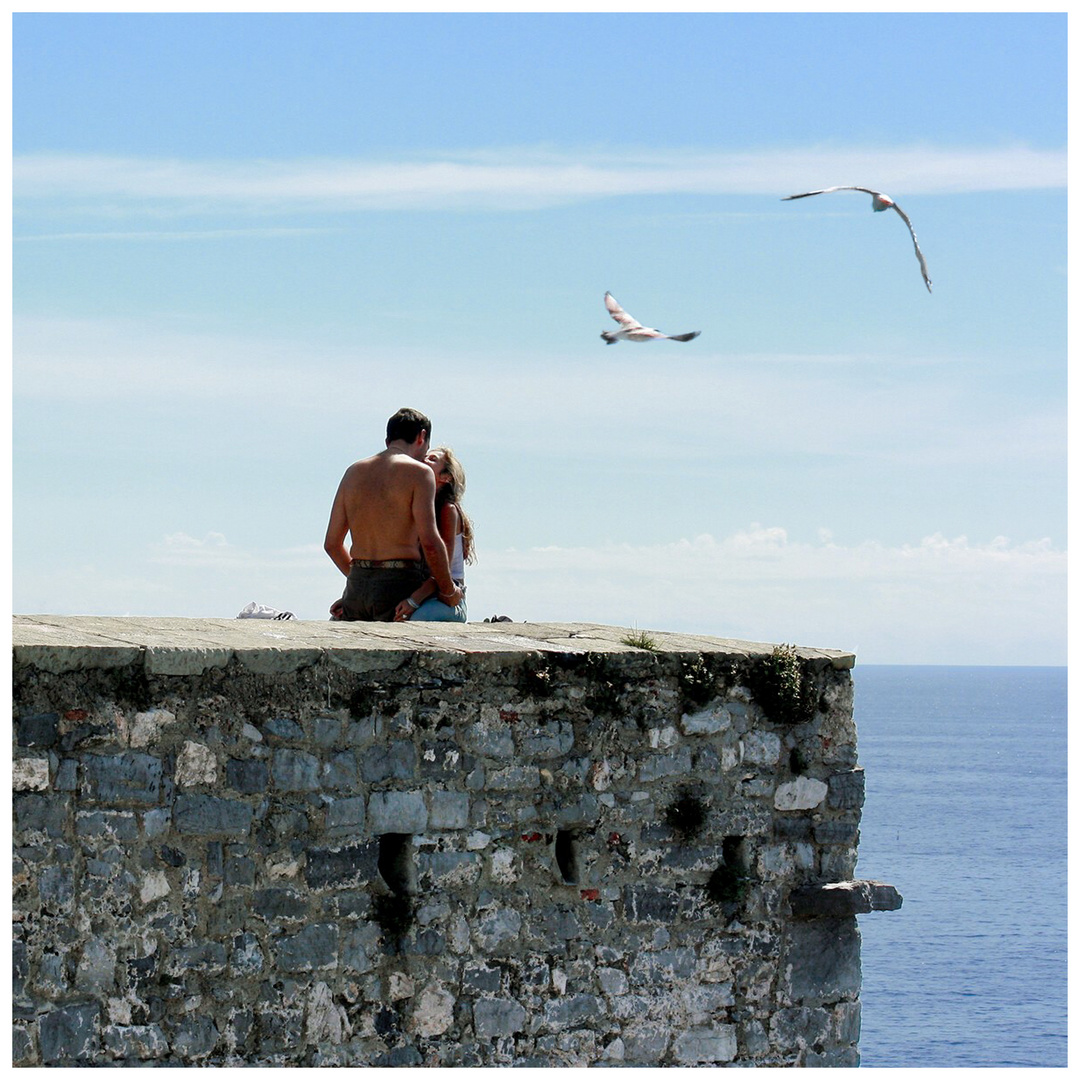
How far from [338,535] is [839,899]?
3214mm

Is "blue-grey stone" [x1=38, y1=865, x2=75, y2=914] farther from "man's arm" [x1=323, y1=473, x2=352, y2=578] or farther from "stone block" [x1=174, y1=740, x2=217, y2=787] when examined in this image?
"man's arm" [x1=323, y1=473, x2=352, y2=578]

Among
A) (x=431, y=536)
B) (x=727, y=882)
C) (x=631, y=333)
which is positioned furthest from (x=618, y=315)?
(x=727, y=882)

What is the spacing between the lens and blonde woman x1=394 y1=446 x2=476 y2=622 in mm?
7488

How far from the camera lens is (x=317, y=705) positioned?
5668 mm

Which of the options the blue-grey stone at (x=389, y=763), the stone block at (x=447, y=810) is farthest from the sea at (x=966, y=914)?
the blue-grey stone at (x=389, y=763)

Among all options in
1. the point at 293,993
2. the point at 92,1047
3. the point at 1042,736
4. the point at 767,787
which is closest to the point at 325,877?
the point at 293,993

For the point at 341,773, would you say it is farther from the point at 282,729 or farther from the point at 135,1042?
the point at 135,1042

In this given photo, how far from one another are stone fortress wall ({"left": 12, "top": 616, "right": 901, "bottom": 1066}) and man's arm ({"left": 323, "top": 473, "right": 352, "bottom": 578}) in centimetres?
135

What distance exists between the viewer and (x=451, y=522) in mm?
7805

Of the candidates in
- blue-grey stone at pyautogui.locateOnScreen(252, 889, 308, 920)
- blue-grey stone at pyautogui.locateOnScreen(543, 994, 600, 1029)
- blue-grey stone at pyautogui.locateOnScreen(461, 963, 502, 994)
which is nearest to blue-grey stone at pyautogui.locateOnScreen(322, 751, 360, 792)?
blue-grey stone at pyautogui.locateOnScreen(252, 889, 308, 920)

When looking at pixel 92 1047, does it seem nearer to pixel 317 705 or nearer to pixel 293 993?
pixel 293 993

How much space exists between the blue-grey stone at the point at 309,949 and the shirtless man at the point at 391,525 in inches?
86.2

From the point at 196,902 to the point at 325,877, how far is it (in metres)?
0.50

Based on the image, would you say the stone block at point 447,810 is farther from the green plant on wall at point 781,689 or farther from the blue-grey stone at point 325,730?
the green plant on wall at point 781,689
